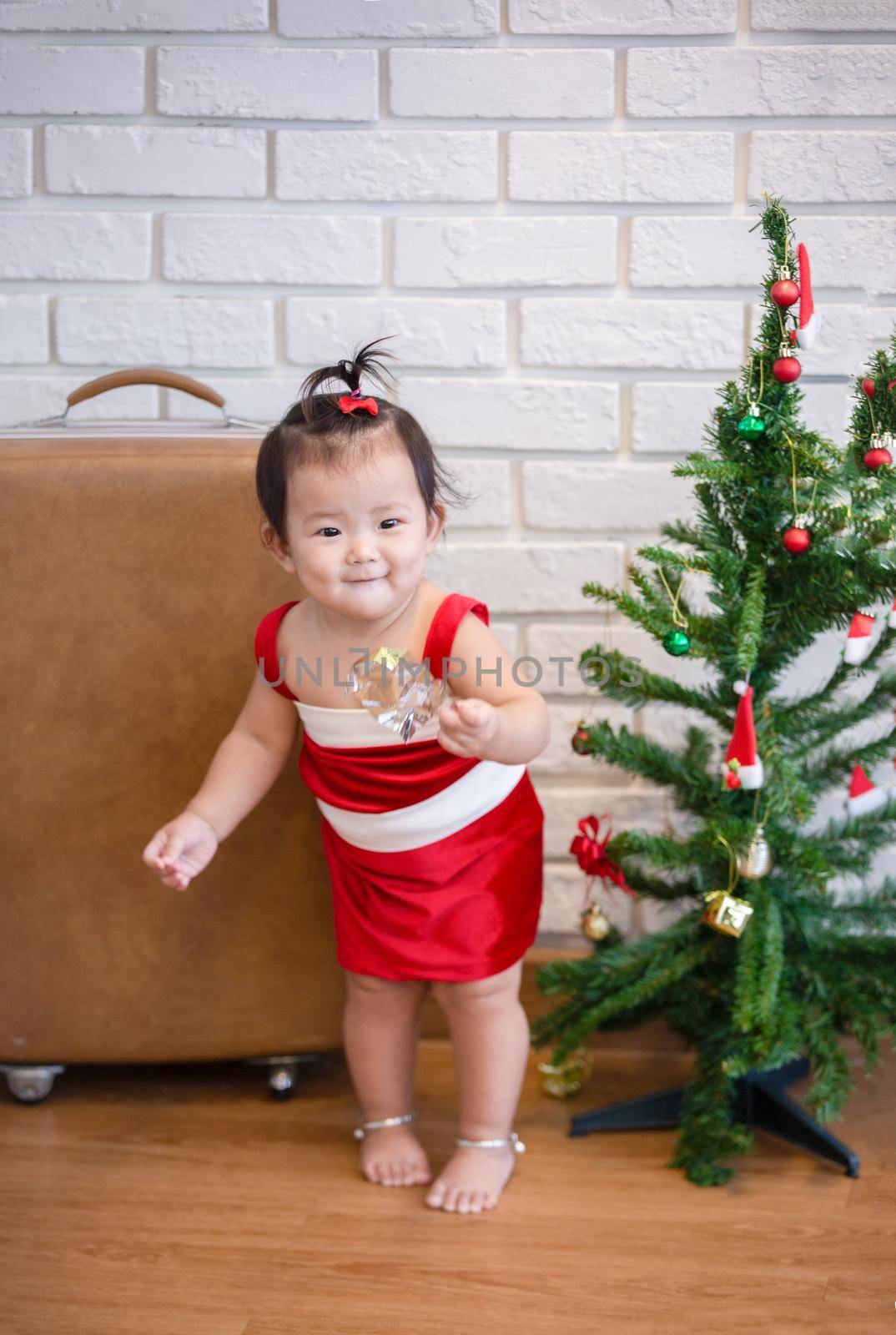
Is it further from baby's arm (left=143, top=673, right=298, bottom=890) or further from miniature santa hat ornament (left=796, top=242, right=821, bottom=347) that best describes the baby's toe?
miniature santa hat ornament (left=796, top=242, right=821, bottom=347)

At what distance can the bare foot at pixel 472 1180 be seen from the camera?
3.52 ft

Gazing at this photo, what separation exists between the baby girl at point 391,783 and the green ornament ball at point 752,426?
0.88 ft

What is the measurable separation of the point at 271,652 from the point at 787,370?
1.68 ft

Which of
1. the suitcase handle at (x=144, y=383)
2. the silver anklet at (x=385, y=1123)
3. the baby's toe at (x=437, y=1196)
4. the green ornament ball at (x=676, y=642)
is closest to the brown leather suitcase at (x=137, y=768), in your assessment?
the suitcase handle at (x=144, y=383)

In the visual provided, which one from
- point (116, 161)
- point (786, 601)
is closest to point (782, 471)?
point (786, 601)

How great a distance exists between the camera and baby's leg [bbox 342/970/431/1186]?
1140mm

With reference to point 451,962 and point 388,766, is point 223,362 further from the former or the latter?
point 451,962

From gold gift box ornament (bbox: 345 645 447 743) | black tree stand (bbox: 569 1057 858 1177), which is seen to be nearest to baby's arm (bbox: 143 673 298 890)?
gold gift box ornament (bbox: 345 645 447 743)

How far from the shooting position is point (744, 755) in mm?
1020

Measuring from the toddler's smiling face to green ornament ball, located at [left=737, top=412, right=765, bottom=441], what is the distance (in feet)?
0.93

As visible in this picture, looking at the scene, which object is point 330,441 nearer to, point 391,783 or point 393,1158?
point 391,783

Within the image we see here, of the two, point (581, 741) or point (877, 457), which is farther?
point (581, 741)

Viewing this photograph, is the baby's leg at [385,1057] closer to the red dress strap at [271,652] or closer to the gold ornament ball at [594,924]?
the gold ornament ball at [594,924]

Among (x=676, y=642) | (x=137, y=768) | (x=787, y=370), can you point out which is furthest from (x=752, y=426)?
(x=137, y=768)
